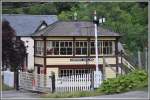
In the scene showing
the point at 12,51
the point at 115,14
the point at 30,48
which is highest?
the point at 115,14

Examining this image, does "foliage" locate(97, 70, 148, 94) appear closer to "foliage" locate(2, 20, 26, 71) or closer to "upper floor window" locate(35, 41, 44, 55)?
"foliage" locate(2, 20, 26, 71)

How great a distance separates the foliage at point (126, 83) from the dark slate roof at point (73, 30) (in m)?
8.31

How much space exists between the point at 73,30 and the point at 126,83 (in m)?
10.0

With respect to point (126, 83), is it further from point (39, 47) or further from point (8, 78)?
point (39, 47)

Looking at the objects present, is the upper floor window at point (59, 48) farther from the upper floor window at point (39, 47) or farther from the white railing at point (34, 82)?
the white railing at point (34, 82)

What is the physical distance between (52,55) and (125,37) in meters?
3.66

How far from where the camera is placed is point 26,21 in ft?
85.5

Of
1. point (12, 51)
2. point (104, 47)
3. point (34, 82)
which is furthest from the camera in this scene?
point (104, 47)

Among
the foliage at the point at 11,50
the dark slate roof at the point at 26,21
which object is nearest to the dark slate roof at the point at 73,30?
the dark slate roof at the point at 26,21

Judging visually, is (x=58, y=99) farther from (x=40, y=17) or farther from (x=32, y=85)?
(x=40, y=17)

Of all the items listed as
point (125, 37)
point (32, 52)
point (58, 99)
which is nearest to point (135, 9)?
point (125, 37)

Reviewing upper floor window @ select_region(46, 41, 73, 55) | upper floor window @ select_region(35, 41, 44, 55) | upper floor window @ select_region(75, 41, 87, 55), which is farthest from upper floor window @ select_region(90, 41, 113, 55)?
upper floor window @ select_region(35, 41, 44, 55)

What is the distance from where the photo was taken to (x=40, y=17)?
2655cm

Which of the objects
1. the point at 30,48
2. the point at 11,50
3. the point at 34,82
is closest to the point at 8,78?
the point at 34,82
